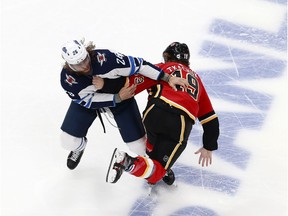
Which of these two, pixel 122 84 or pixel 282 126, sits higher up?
pixel 122 84

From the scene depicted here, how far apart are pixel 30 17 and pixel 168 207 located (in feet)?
8.02

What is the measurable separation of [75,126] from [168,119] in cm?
67

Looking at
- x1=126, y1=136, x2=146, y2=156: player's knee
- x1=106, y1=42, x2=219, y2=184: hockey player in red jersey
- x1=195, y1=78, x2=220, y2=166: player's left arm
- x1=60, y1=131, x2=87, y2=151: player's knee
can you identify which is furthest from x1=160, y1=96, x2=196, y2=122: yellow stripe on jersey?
x1=60, y1=131, x2=87, y2=151: player's knee

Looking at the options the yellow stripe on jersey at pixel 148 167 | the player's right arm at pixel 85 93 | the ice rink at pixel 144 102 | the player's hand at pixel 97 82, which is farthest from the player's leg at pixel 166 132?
the ice rink at pixel 144 102

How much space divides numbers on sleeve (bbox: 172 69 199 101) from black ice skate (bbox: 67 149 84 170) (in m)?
0.99

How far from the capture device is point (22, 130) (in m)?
5.31

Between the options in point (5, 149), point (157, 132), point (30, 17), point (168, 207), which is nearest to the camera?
point (157, 132)

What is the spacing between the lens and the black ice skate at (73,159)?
4977 mm

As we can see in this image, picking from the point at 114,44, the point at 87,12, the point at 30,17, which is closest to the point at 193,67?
the point at 114,44

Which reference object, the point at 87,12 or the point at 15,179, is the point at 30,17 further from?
the point at 15,179

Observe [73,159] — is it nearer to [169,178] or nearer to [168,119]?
[169,178]

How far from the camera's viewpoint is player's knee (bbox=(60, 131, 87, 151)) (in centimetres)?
472

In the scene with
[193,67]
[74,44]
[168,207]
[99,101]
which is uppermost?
[74,44]

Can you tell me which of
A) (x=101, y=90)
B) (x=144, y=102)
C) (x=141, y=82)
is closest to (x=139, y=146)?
(x=141, y=82)
